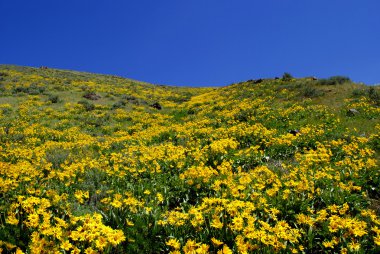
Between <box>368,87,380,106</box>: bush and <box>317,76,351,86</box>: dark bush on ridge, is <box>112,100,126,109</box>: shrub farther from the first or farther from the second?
<box>368,87,380,106</box>: bush

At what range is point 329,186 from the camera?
26.8 feet

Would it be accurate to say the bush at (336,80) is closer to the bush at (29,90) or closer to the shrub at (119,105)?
the shrub at (119,105)

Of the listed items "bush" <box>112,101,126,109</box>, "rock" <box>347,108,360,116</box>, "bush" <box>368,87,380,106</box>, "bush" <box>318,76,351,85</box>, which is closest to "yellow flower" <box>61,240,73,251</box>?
"rock" <box>347,108,360,116</box>

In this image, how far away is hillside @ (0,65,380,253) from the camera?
225 inches

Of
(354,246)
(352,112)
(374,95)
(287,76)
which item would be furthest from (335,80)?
(354,246)

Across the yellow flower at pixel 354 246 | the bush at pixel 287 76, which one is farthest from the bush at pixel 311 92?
the yellow flower at pixel 354 246

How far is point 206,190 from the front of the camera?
845 cm

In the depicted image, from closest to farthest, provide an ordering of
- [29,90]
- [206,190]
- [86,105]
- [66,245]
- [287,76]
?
[66,245] → [206,190] → [86,105] → [29,90] → [287,76]

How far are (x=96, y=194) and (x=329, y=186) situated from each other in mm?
6136

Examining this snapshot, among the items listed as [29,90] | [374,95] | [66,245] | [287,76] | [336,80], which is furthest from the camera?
[287,76]

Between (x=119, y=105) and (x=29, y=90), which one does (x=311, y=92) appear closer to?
(x=119, y=105)

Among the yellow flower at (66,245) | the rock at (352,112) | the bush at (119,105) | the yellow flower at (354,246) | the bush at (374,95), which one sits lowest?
the yellow flower at (66,245)

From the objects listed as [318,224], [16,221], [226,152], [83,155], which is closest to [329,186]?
[318,224]

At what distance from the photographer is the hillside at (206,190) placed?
5.71m
